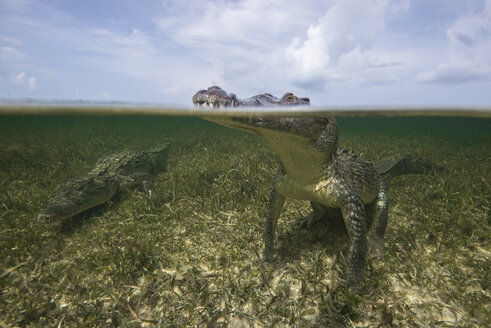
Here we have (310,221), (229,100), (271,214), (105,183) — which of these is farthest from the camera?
(105,183)

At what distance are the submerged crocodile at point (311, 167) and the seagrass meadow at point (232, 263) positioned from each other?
33cm

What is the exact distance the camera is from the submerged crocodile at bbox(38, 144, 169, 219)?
341 cm

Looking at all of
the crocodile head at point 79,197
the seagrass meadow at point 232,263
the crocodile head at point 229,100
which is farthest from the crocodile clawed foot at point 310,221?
the crocodile head at point 79,197

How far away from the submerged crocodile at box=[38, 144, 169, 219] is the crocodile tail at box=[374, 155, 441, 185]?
3443 mm

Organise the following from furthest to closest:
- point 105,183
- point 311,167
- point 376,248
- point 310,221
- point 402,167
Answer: point 105,183 → point 402,167 → point 310,221 → point 376,248 → point 311,167

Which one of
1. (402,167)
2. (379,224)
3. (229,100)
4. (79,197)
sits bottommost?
(79,197)

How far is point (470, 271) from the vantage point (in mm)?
2330

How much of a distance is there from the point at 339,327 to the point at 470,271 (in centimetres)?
144

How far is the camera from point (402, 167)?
3787 millimetres

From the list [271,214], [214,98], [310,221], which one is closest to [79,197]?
[271,214]

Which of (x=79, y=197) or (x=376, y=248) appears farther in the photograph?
(x=79, y=197)

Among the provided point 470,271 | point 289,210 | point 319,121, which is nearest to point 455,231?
point 470,271

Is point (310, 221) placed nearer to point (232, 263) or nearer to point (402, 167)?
point (232, 263)

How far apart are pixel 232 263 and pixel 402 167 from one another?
2.89 metres
